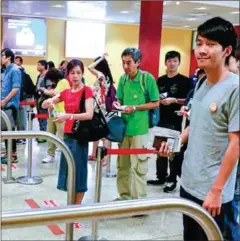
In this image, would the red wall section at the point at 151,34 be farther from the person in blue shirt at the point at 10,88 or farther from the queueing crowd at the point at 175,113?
the person in blue shirt at the point at 10,88

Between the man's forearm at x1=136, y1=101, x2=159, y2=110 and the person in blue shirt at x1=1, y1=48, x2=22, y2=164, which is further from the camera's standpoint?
the person in blue shirt at x1=1, y1=48, x2=22, y2=164

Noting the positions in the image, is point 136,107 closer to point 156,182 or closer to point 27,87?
point 156,182

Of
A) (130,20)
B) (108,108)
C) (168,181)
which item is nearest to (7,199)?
(108,108)

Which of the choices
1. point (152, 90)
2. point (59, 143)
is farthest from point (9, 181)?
point (59, 143)

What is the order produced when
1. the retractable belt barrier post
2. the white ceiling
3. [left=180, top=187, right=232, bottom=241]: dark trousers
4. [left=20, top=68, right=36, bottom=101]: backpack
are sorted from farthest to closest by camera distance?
the white ceiling, [left=20, top=68, right=36, bottom=101]: backpack, the retractable belt barrier post, [left=180, top=187, right=232, bottom=241]: dark trousers

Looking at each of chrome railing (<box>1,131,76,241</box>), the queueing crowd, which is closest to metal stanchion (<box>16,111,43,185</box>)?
the queueing crowd

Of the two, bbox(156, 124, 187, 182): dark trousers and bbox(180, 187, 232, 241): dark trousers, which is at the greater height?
bbox(180, 187, 232, 241): dark trousers

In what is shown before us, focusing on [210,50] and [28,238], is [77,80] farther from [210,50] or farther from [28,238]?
[210,50]

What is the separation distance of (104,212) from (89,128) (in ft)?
5.30

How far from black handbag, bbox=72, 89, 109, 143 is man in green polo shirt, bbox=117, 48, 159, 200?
248 mm

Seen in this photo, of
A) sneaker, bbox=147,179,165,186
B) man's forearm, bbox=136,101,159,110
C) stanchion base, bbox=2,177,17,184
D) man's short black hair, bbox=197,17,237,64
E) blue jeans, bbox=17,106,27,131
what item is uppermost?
man's short black hair, bbox=197,17,237,64

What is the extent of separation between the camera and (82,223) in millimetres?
3096

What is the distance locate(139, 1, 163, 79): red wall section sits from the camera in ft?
21.6

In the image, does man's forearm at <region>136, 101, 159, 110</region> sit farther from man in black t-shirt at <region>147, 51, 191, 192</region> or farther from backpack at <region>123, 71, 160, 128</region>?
man in black t-shirt at <region>147, 51, 191, 192</region>
